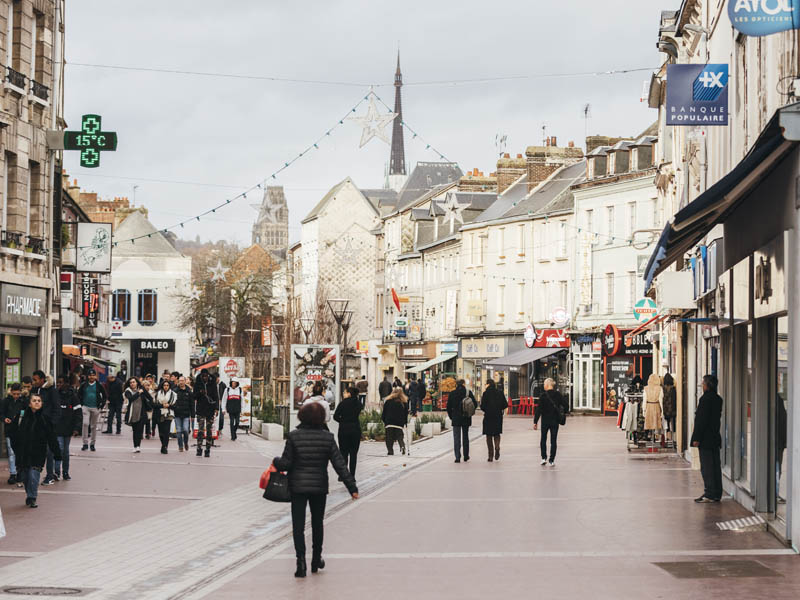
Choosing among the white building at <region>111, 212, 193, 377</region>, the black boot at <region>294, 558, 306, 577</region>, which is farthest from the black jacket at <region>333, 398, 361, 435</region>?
the white building at <region>111, 212, 193, 377</region>

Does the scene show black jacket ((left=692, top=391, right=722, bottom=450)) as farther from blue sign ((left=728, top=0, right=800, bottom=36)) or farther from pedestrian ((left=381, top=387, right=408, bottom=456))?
pedestrian ((left=381, top=387, right=408, bottom=456))

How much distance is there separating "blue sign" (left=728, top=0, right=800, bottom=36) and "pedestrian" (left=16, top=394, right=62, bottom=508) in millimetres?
9795

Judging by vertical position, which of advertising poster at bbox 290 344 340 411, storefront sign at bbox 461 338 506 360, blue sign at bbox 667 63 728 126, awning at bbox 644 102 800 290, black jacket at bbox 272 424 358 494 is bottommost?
black jacket at bbox 272 424 358 494

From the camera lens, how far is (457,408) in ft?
84.7

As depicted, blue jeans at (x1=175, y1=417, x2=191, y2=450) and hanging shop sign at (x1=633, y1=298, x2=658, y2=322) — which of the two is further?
hanging shop sign at (x1=633, y1=298, x2=658, y2=322)

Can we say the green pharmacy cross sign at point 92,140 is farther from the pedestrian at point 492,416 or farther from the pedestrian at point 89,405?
the pedestrian at point 492,416

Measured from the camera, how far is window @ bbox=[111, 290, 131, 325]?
253 feet

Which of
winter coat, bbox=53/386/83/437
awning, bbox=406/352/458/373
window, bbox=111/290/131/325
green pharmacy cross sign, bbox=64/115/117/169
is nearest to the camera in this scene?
winter coat, bbox=53/386/83/437

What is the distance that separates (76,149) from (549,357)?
3600cm

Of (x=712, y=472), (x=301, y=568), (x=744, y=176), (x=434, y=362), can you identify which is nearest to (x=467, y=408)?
(x=712, y=472)

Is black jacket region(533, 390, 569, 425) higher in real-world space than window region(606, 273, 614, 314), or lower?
lower

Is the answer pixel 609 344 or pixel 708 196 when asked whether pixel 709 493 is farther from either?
pixel 609 344

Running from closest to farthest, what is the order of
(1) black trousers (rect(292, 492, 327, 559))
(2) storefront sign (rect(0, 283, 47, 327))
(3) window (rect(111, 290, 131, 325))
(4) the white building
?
(1) black trousers (rect(292, 492, 327, 559))
(2) storefront sign (rect(0, 283, 47, 327))
(4) the white building
(3) window (rect(111, 290, 131, 325))

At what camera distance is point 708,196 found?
1330 cm
